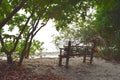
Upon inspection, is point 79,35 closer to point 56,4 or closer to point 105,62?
point 105,62

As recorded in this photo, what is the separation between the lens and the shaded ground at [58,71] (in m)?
9.23

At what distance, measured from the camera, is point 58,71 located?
10484 millimetres

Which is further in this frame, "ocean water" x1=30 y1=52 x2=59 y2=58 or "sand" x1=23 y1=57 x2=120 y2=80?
"ocean water" x1=30 y1=52 x2=59 y2=58

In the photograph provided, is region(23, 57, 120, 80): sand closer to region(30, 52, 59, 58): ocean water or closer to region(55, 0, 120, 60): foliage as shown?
region(55, 0, 120, 60): foliage

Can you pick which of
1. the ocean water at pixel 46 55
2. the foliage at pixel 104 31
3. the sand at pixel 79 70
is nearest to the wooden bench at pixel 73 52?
the sand at pixel 79 70

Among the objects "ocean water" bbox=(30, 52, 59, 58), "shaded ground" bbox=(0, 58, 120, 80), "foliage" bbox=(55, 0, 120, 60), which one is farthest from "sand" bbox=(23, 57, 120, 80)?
"ocean water" bbox=(30, 52, 59, 58)

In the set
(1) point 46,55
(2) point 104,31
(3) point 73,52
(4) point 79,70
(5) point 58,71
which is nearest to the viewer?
(5) point 58,71

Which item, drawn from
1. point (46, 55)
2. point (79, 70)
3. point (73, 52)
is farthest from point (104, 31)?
point (79, 70)

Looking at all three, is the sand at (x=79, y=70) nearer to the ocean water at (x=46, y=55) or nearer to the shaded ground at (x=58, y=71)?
the shaded ground at (x=58, y=71)

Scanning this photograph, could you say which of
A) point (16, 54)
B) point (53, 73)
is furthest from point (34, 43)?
point (53, 73)

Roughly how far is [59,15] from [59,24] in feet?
6.49

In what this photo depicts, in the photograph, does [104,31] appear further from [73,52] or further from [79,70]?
[79,70]

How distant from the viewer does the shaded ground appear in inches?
363

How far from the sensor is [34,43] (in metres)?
13.8
